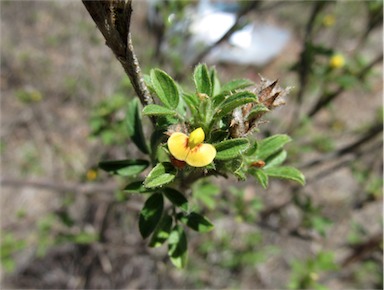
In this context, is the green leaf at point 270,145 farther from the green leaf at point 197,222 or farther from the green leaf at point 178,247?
the green leaf at point 178,247

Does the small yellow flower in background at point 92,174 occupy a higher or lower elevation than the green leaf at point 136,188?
lower

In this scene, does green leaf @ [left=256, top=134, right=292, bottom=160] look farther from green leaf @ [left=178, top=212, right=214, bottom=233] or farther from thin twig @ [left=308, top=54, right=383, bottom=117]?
thin twig @ [left=308, top=54, right=383, bottom=117]

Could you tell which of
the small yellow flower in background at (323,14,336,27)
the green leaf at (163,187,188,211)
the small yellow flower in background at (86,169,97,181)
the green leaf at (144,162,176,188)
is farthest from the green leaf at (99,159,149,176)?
the small yellow flower in background at (323,14,336,27)

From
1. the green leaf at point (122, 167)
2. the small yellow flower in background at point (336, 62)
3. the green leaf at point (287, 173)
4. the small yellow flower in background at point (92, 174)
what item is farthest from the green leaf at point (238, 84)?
the small yellow flower in background at point (336, 62)

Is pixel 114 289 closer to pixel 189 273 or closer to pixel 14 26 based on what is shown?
pixel 189 273

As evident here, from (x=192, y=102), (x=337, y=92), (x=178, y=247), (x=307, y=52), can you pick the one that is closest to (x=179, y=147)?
(x=192, y=102)

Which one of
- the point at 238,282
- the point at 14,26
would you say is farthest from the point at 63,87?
the point at 238,282
